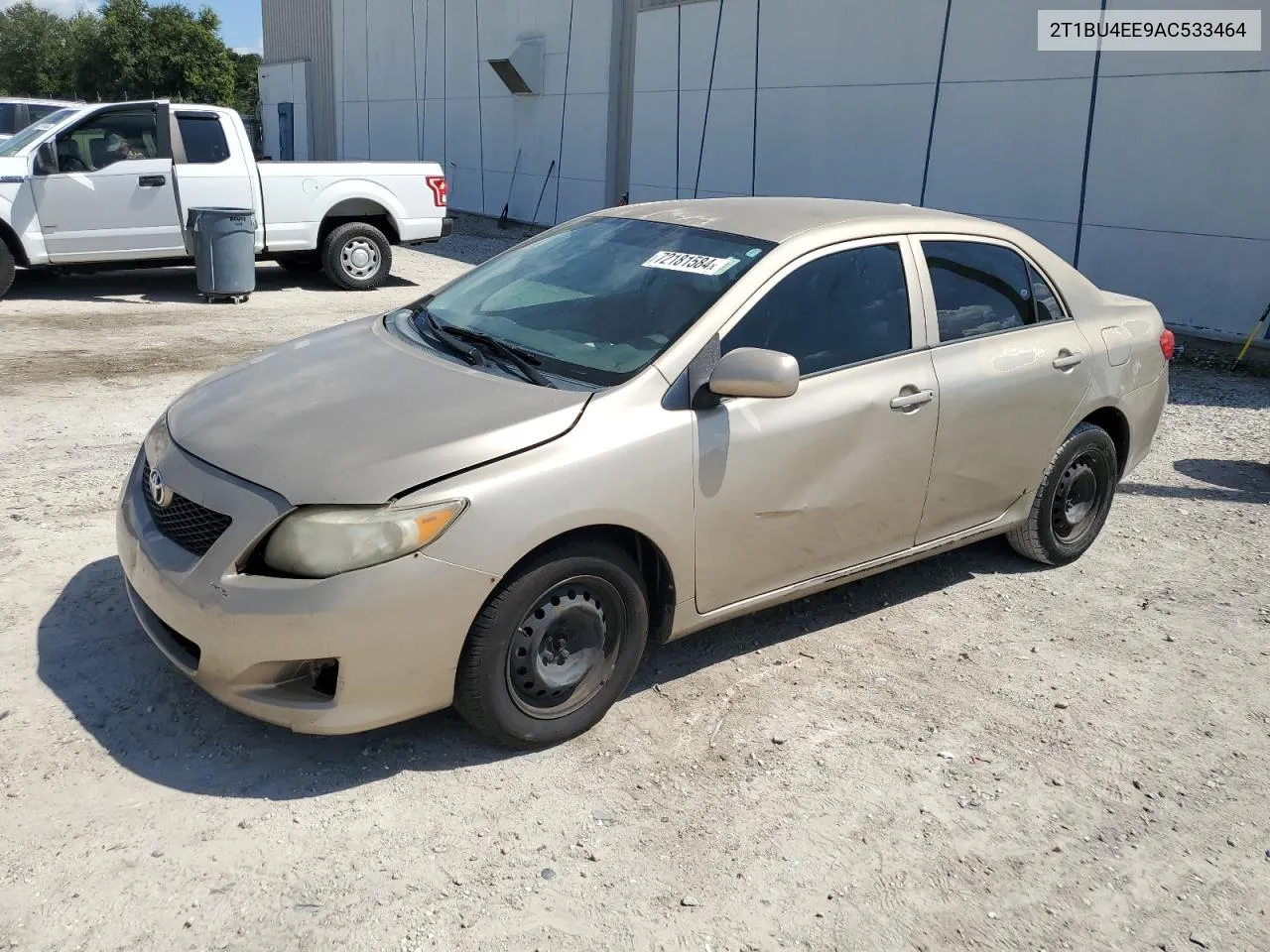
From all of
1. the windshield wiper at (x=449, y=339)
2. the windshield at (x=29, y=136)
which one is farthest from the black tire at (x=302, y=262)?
the windshield wiper at (x=449, y=339)

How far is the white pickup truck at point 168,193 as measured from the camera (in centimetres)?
1057

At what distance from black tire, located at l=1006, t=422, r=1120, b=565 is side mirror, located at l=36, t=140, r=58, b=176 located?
985 cm

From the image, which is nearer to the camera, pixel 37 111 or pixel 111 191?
pixel 111 191

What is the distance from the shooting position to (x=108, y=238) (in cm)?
1096

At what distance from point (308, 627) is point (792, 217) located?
249cm

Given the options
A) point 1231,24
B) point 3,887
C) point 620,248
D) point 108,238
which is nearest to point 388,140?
point 108,238

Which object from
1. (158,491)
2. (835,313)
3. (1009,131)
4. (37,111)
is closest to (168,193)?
(37,111)

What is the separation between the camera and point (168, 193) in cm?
1116

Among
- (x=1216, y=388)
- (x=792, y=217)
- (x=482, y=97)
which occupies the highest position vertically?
(x=482, y=97)

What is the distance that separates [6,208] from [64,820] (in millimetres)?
9385

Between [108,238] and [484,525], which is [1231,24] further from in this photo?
[108,238]

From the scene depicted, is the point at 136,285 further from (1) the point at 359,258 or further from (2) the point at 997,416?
(2) the point at 997,416

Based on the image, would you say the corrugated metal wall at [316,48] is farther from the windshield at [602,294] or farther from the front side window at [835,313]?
the front side window at [835,313]

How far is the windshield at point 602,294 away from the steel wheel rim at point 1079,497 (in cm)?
211
